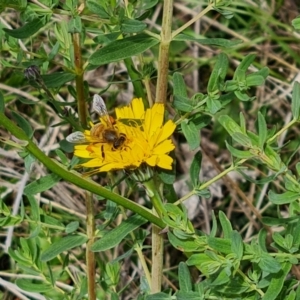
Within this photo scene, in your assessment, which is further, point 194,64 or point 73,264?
point 194,64

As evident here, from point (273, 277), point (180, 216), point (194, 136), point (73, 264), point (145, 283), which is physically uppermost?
point (194, 136)

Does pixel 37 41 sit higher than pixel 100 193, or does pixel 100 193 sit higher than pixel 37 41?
pixel 100 193

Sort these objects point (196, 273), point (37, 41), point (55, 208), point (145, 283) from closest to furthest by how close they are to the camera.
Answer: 1. point (145, 283)
2. point (196, 273)
3. point (55, 208)
4. point (37, 41)

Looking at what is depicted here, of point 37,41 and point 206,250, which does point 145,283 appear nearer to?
point 206,250

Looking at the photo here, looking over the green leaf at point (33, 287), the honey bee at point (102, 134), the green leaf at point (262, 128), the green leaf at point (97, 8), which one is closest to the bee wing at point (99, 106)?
the honey bee at point (102, 134)

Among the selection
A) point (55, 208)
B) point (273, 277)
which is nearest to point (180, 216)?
point (273, 277)

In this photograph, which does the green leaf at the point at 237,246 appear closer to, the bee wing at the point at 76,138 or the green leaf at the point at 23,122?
the bee wing at the point at 76,138
